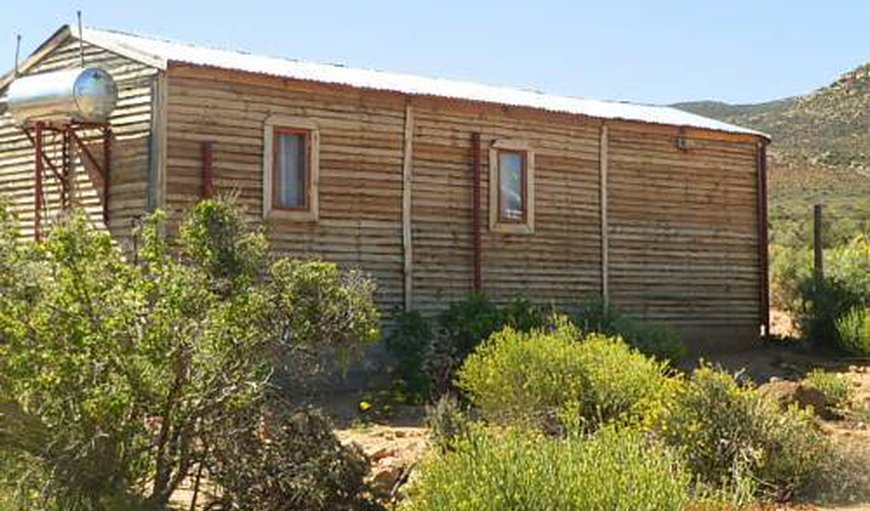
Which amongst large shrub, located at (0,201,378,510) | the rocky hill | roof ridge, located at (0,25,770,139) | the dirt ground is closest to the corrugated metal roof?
roof ridge, located at (0,25,770,139)

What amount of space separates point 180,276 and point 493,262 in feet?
32.4

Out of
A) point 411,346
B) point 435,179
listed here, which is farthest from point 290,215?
point 435,179

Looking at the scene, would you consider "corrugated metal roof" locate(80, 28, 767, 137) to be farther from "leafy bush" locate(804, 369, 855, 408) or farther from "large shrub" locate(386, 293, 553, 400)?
"leafy bush" locate(804, 369, 855, 408)

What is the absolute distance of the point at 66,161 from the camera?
15.9 meters

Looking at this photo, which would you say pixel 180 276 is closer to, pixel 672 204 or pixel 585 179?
pixel 585 179

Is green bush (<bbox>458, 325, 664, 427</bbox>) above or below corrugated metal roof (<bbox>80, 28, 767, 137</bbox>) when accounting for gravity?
below

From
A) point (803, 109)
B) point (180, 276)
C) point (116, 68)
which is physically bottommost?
point (180, 276)

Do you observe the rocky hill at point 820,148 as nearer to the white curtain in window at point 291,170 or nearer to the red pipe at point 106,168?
the white curtain in window at point 291,170

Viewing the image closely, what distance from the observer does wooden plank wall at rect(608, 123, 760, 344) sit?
19344 mm

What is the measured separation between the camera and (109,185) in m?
15.3

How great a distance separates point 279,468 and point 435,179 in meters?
8.87

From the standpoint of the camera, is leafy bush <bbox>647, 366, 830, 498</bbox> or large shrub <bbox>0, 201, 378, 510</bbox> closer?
large shrub <bbox>0, 201, 378, 510</bbox>

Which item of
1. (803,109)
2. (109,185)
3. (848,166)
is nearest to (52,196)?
(109,185)

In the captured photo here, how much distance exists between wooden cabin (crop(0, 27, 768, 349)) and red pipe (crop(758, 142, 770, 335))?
30 mm
